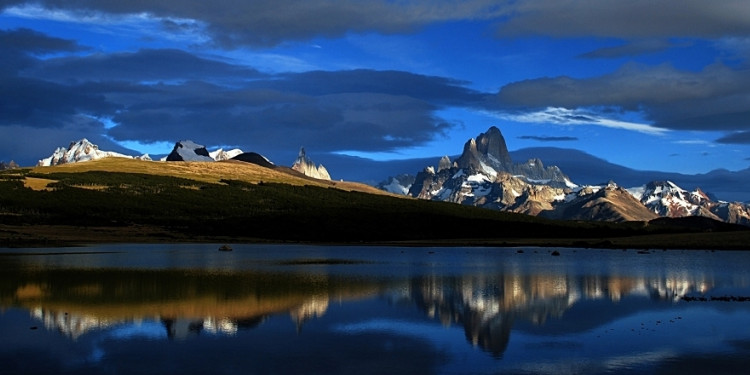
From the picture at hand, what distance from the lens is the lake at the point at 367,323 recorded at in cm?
3189

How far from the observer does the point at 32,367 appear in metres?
30.6

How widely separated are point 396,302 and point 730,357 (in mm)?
26584

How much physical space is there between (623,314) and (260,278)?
37848mm

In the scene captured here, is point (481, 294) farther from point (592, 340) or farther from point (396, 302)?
point (592, 340)

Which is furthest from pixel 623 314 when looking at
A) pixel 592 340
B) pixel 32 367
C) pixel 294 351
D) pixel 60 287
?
pixel 60 287

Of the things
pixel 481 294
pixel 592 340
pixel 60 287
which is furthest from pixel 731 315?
pixel 60 287

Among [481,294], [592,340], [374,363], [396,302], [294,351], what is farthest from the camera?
[481,294]

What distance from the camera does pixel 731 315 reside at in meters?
47.4

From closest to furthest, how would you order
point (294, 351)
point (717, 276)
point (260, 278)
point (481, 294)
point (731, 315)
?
point (294, 351)
point (731, 315)
point (481, 294)
point (260, 278)
point (717, 276)

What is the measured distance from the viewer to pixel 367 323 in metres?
44.3

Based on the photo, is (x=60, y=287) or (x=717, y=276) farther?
(x=717, y=276)

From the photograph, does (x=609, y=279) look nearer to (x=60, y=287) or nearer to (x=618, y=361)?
(x=618, y=361)

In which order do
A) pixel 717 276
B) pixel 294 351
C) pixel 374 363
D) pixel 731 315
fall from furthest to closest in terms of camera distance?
pixel 717 276, pixel 731 315, pixel 294 351, pixel 374 363

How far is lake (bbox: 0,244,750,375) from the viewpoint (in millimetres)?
31891
